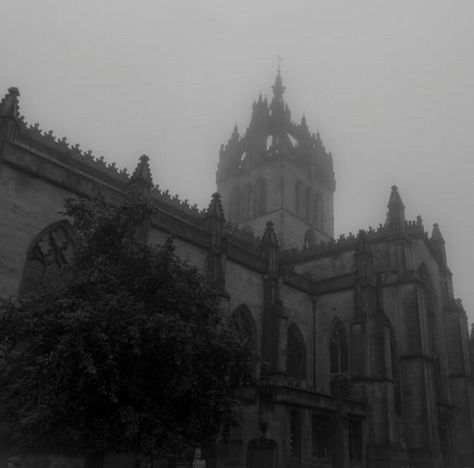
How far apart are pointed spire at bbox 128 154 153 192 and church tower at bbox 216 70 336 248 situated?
72.0 feet

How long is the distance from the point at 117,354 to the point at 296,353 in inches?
856

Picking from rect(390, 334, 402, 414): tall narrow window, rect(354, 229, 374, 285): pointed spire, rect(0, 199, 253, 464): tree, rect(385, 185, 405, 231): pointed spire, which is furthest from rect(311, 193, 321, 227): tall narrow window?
rect(0, 199, 253, 464): tree

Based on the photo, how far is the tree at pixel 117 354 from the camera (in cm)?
1223

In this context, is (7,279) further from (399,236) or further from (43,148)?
(399,236)

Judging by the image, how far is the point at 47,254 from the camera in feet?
68.7

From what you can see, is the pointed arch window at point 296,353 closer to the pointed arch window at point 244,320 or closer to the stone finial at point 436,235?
the pointed arch window at point 244,320

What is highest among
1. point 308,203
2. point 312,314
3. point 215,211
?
point 308,203

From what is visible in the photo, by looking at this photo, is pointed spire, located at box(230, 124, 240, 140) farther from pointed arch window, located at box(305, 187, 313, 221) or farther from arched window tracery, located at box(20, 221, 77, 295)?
arched window tracery, located at box(20, 221, 77, 295)

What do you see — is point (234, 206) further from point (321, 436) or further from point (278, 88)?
point (321, 436)

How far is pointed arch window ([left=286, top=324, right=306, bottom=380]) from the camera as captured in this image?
107 ft

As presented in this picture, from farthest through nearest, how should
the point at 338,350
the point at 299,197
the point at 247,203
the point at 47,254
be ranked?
1. the point at 247,203
2. the point at 299,197
3. the point at 338,350
4. the point at 47,254

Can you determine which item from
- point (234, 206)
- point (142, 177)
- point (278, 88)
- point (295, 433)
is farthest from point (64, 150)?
point (278, 88)

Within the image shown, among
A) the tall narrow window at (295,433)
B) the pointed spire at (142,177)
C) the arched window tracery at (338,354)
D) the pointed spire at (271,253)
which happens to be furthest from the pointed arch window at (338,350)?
the pointed spire at (142,177)

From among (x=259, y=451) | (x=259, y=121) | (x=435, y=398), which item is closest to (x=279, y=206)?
(x=259, y=121)
